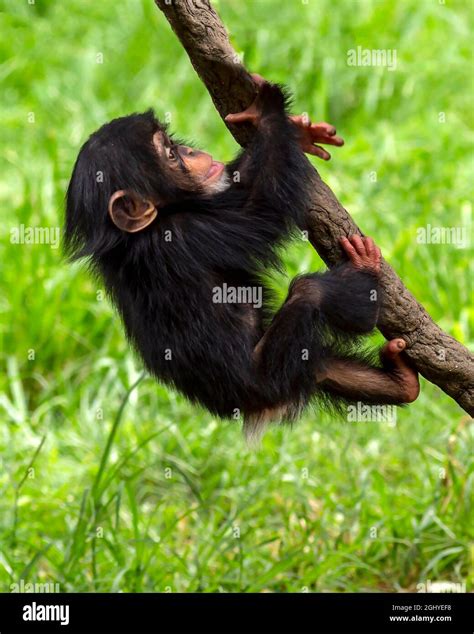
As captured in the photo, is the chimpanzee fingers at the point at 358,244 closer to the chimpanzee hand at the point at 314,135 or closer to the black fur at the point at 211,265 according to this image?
the black fur at the point at 211,265

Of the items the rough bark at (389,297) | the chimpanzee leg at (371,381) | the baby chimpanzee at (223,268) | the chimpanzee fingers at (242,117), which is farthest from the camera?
the chimpanzee leg at (371,381)

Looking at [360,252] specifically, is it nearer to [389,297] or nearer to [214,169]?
[389,297]

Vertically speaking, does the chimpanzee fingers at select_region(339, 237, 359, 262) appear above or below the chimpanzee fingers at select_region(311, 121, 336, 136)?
below

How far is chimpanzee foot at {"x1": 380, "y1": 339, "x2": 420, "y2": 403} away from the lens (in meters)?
4.01

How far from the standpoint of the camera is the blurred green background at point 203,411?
5.30 meters

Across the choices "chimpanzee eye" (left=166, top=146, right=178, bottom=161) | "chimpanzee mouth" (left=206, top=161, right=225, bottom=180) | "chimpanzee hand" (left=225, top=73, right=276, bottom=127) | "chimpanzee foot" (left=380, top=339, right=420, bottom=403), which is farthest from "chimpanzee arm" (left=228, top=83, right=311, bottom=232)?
"chimpanzee foot" (left=380, top=339, right=420, bottom=403)

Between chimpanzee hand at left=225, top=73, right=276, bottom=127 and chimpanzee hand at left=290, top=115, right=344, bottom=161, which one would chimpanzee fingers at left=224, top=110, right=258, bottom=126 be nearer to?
chimpanzee hand at left=225, top=73, right=276, bottom=127

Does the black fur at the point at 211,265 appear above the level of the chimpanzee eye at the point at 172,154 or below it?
below

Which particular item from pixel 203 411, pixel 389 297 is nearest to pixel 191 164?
pixel 389 297

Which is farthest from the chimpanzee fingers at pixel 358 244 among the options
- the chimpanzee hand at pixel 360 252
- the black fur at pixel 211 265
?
the black fur at pixel 211 265

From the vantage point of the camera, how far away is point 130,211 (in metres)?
4.11

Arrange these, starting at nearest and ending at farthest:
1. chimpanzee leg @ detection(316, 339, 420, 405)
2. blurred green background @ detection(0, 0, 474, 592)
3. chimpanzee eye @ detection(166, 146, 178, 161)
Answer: chimpanzee leg @ detection(316, 339, 420, 405) < chimpanzee eye @ detection(166, 146, 178, 161) < blurred green background @ detection(0, 0, 474, 592)

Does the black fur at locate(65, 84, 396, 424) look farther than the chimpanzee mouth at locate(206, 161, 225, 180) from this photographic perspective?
No

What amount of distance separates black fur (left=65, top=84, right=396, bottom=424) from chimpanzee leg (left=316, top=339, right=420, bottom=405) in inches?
4.0
